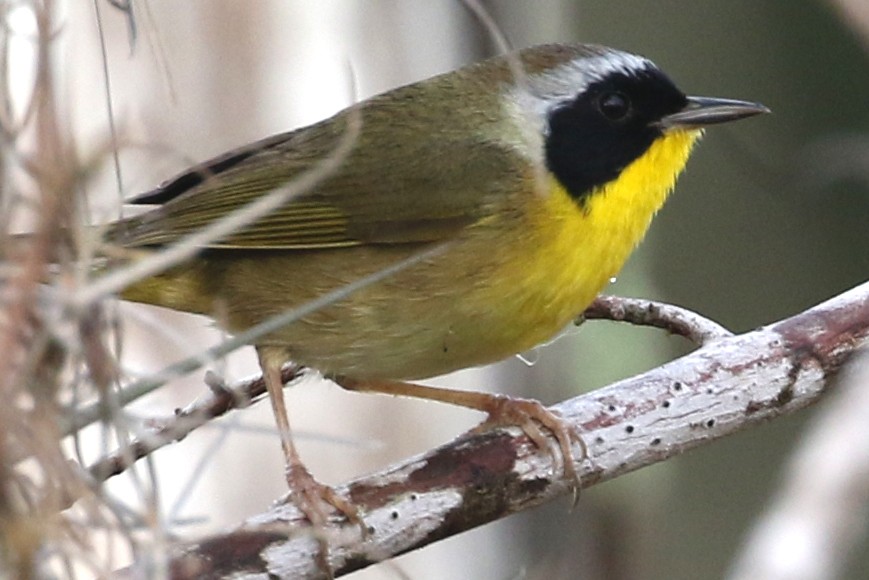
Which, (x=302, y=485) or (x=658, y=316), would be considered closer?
(x=302, y=485)

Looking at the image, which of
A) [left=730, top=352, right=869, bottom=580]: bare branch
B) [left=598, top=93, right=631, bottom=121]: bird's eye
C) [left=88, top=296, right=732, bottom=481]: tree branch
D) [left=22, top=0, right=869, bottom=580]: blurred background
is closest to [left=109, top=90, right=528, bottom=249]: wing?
[left=598, top=93, right=631, bottom=121]: bird's eye

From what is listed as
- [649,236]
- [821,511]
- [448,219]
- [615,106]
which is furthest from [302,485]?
[649,236]

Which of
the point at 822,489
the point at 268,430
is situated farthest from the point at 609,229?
the point at 822,489

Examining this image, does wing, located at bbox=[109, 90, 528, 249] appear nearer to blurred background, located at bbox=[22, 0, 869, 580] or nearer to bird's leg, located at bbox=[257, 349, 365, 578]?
bird's leg, located at bbox=[257, 349, 365, 578]

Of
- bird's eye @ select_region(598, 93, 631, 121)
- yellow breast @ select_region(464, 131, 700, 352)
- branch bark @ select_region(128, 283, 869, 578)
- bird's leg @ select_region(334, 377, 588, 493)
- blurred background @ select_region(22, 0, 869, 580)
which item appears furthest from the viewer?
blurred background @ select_region(22, 0, 869, 580)

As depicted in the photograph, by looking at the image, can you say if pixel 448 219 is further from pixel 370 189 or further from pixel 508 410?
pixel 508 410

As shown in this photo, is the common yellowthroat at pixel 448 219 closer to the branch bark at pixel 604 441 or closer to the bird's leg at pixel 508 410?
the bird's leg at pixel 508 410

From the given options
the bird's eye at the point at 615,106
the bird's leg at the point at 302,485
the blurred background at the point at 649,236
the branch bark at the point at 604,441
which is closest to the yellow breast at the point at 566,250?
the bird's eye at the point at 615,106
